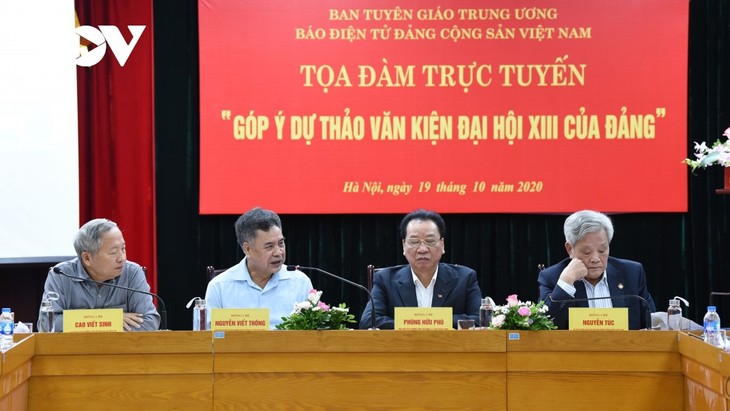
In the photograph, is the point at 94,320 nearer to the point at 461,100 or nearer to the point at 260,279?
the point at 260,279

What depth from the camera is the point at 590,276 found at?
329 cm

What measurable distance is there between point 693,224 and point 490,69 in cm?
151

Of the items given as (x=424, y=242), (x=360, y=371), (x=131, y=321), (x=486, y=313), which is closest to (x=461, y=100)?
(x=424, y=242)

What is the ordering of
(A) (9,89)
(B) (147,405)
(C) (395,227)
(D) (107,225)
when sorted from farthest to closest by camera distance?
(C) (395,227) < (A) (9,89) < (D) (107,225) < (B) (147,405)

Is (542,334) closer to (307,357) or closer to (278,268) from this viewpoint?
(307,357)

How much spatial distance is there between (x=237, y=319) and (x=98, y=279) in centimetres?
81

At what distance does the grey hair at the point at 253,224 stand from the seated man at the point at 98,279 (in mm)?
432

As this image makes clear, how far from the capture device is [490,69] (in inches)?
192

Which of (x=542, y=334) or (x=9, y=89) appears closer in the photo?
(x=542, y=334)

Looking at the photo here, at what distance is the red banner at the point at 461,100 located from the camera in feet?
16.0

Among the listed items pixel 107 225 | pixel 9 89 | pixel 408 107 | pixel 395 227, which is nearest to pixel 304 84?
pixel 408 107

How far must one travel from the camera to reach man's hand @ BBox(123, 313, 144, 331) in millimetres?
3027

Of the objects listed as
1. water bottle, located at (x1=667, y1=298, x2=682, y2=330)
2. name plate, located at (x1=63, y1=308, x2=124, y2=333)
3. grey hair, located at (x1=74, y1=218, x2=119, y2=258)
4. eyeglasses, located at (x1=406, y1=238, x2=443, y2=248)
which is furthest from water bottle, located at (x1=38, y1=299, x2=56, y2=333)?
water bottle, located at (x1=667, y1=298, x2=682, y2=330)

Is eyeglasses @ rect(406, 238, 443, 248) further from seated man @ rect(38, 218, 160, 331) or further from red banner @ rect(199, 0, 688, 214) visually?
red banner @ rect(199, 0, 688, 214)
